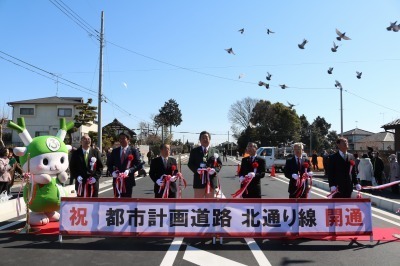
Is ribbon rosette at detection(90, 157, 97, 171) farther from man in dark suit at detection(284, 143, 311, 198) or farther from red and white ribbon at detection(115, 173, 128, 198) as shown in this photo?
man in dark suit at detection(284, 143, 311, 198)

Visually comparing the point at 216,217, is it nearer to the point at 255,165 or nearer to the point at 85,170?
the point at 255,165

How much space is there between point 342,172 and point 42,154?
6011mm

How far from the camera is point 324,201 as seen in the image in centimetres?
633

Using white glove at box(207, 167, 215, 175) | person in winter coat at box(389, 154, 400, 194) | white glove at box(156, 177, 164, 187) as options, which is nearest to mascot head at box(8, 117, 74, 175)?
white glove at box(156, 177, 164, 187)

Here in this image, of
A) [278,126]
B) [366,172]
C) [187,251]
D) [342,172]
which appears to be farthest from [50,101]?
[342,172]

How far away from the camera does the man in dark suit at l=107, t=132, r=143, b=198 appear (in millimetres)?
7438

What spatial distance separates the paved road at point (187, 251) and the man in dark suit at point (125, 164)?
1126 millimetres

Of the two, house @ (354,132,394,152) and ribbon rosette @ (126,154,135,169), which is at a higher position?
house @ (354,132,394,152)

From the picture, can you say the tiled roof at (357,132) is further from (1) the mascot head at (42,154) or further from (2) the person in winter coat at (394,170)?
(1) the mascot head at (42,154)

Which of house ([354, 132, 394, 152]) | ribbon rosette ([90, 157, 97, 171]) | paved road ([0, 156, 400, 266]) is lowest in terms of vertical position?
paved road ([0, 156, 400, 266])

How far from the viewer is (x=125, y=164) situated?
7.53 m

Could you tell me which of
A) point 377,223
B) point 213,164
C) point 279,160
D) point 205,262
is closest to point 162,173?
point 213,164

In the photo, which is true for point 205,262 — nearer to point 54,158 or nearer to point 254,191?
point 254,191

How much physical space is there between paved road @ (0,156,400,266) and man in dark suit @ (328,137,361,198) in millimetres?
1070
